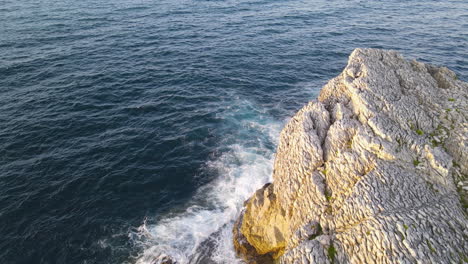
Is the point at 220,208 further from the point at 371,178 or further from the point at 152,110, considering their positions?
the point at 152,110

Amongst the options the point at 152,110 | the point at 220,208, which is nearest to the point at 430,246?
the point at 220,208

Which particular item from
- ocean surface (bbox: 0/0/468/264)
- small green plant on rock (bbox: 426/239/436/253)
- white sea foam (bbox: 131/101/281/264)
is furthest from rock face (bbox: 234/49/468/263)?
ocean surface (bbox: 0/0/468/264)

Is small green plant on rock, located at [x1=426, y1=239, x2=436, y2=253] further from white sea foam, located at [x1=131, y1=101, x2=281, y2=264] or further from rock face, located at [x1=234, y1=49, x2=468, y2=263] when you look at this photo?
white sea foam, located at [x1=131, y1=101, x2=281, y2=264]

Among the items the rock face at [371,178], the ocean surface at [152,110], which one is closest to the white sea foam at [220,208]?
the ocean surface at [152,110]

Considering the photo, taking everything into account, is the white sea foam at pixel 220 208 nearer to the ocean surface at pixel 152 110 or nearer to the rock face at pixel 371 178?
the ocean surface at pixel 152 110

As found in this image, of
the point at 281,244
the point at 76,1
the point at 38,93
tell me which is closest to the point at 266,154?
the point at 281,244
